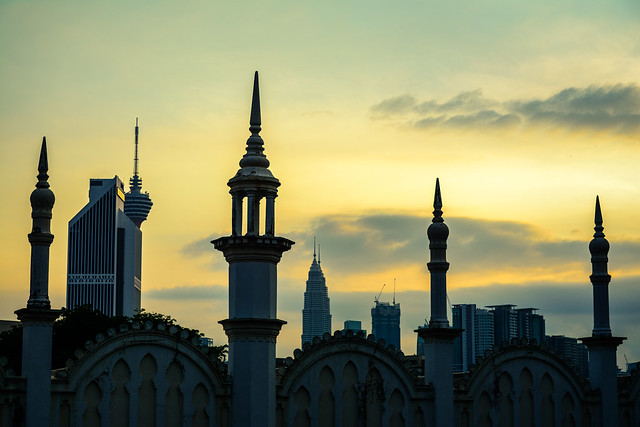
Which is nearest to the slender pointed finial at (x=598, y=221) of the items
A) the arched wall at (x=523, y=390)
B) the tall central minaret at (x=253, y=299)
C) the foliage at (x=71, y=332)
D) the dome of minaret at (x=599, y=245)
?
the dome of minaret at (x=599, y=245)

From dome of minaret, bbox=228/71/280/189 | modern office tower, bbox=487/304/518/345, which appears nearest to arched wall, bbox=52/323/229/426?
dome of minaret, bbox=228/71/280/189

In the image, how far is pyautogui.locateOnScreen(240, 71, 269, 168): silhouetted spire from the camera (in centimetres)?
2864

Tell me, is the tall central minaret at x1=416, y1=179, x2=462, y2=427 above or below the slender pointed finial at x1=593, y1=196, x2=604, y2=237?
below

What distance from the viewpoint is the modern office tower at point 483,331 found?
343ft

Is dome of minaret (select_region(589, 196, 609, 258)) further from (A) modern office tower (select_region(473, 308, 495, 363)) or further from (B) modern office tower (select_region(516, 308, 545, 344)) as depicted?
(A) modern office tower (select_region(473, 308, 495, 363))

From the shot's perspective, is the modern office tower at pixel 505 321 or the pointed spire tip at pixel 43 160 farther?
the modern office tower at pixel 505 321

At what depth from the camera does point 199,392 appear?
28.4m

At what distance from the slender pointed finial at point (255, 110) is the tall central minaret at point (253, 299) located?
2.99ft

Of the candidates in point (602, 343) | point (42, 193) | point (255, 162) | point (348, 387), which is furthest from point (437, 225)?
point (42, 193)

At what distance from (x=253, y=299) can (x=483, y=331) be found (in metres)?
81.5

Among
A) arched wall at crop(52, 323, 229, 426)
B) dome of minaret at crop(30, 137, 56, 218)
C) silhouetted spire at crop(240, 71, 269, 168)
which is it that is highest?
silhouetted spire at crop(240, 71, 269, 168)

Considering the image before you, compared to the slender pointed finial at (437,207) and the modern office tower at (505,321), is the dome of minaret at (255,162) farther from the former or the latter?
the modern office tower at (505,321)

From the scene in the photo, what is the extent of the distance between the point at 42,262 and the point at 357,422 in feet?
31.5

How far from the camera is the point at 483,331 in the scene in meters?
107
